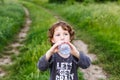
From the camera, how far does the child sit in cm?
343

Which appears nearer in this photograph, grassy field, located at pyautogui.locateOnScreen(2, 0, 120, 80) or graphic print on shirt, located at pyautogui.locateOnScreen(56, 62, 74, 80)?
graphic print on shirt, located at pyautogui.locateOnScreen(56, 62, 74, 80)

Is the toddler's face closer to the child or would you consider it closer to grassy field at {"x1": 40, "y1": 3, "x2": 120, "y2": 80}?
the child

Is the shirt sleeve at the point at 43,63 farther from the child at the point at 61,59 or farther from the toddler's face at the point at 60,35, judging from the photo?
the toddler's face at the point at 60,35

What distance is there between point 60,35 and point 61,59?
26cm

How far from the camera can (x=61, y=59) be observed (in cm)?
346

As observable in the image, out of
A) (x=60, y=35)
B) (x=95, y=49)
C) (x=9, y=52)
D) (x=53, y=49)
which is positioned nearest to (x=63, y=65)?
(x=53, y=49)

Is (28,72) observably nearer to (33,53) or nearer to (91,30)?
(33,53)

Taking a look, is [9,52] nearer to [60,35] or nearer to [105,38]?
[105,38]

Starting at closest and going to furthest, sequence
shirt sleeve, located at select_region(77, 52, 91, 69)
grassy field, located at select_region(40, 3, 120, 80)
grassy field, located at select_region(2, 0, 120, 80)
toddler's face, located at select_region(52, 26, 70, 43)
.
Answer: toddler's face, located at select_region(52, 26, 70, 43)
shirt sleeve, located at select_region(77, 52, 91, 69)
grassy field, located at select_region(2, 0, 120, 80)
grassy field, located at select_region(40, 3, 120, 80)

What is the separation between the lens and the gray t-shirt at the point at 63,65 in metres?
3.44

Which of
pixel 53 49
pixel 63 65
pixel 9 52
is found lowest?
pixel 9 52

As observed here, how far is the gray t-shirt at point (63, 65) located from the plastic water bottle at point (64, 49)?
0.16 metres

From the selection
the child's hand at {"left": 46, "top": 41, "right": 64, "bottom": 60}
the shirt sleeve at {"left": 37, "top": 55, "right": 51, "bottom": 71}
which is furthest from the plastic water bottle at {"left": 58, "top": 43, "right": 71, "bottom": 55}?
the shirt sleeve at {"left": 37, "top": 55, "right": 51, "bottom": 71}

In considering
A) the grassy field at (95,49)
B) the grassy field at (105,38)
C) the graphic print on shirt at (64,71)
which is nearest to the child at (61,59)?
the graphic print on shirt at (64,71)
